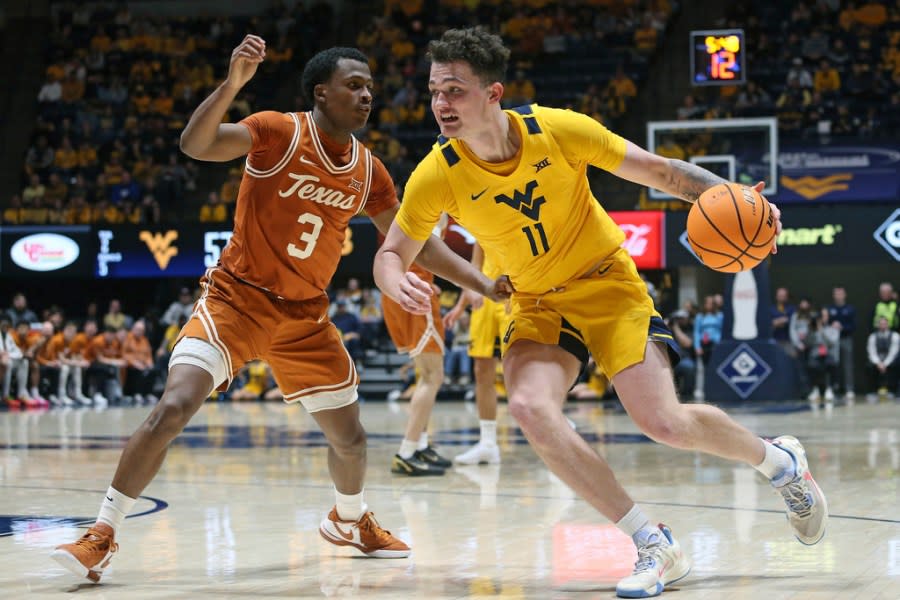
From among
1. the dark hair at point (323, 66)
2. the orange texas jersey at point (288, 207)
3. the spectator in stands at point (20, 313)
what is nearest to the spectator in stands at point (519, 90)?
the spectator in stands at point (20, 313)

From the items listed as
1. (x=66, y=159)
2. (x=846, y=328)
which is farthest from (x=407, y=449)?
(x=66, y=159)

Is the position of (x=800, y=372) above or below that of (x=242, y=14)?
below

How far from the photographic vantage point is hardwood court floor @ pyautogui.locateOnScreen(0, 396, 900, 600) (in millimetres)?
4617

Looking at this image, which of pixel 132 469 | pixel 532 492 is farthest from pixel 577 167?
pixel 532 492

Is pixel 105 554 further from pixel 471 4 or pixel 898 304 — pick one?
pixel 471 4

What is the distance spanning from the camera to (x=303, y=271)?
5277 mm

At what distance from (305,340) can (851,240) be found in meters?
15.8

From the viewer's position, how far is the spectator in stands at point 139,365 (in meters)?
20.2

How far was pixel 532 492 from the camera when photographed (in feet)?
24.5

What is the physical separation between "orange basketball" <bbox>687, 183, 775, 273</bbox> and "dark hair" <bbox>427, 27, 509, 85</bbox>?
0.96m

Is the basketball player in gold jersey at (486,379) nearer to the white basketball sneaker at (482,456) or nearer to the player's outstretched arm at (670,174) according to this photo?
the white basketball sneaker at (482,456)

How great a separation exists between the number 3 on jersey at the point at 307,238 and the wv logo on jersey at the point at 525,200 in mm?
906

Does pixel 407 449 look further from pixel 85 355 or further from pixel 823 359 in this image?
pixel 85 355

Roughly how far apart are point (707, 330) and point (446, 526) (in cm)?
1353
